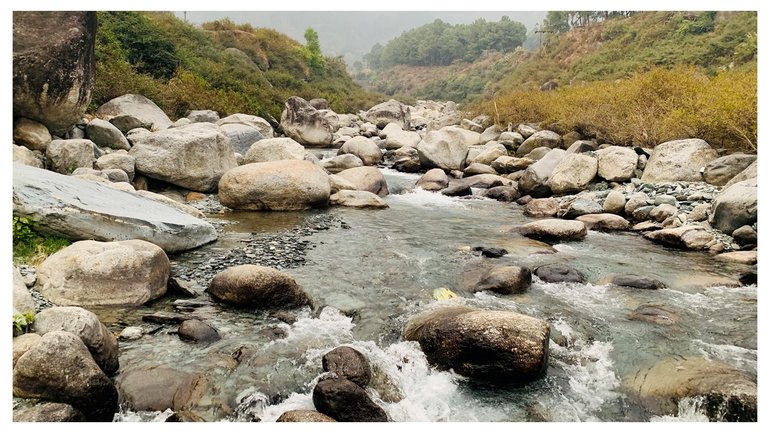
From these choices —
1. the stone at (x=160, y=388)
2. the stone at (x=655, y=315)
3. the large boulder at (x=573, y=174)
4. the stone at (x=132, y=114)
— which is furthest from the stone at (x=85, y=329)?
the large boulder at (x=573, y=174)

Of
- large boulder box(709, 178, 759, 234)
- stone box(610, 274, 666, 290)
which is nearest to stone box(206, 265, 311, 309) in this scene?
stone box(610, 274, 666, 290)

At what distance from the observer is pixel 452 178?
62.6 ft

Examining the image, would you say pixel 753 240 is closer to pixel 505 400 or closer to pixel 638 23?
pixel 505 400

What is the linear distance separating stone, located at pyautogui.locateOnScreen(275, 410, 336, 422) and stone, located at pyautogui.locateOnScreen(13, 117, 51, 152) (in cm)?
1076

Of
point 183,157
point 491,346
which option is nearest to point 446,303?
point 491,346

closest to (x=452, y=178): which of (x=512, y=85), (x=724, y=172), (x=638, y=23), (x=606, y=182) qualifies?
(x=606, y=182)

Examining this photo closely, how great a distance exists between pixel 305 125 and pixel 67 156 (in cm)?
1480

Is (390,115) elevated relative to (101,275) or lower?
elevated

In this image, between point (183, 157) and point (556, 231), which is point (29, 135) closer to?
point (183, 157)

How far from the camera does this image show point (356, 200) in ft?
44.8

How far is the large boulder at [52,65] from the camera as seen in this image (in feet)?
34.8

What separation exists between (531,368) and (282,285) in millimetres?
3516

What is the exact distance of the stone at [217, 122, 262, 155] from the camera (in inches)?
690

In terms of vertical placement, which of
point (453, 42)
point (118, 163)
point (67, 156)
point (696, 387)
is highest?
point (453, 42)
